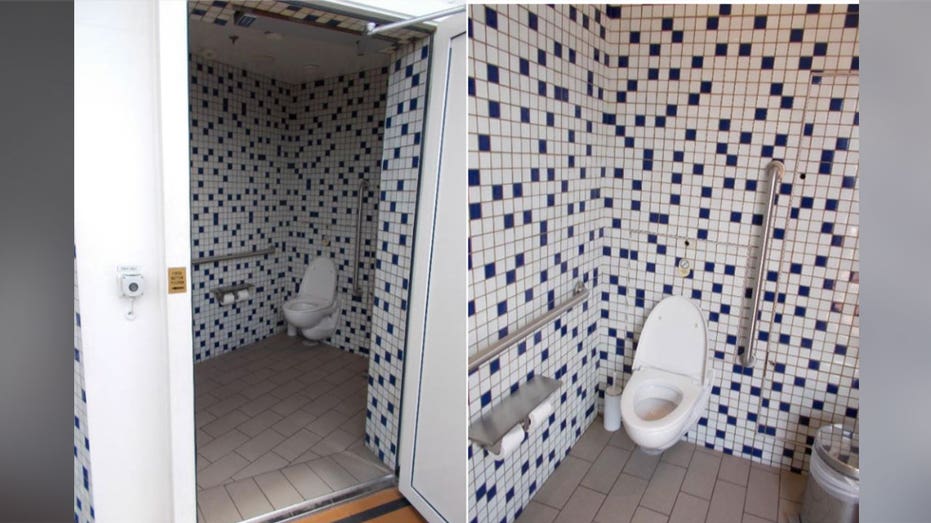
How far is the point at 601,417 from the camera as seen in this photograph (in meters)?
2.24

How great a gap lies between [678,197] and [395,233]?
1132 mm

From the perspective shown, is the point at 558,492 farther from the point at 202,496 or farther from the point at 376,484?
the point at 202,496

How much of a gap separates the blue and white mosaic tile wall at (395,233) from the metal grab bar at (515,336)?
0.41 meters

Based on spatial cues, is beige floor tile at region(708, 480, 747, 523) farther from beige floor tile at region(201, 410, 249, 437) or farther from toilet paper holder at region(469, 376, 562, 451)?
beige floor tile at region(201, 410, 249, 437)

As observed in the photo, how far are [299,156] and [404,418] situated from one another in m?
2.09

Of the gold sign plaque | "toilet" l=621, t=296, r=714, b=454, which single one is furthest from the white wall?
"toilet" l=621, t=296, r=714, b=454

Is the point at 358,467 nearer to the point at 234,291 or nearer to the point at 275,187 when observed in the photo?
the point at 234,291

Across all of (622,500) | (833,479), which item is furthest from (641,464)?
(833,479)

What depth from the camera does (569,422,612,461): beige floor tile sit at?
6.51 ft

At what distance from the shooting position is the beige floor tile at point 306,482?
1710 millimetres

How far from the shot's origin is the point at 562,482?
182 cm

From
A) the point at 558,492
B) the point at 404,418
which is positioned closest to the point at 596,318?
the point at 558,492

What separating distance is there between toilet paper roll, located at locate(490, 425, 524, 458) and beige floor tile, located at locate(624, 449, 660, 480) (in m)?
0.81

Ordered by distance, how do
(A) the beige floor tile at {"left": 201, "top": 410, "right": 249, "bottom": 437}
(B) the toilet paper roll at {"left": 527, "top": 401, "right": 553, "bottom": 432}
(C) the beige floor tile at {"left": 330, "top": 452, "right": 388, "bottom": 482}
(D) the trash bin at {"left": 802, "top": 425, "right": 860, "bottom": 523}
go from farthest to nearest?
(A) the beige floor tile at {"left": 201, "top": 410, "right": 249, "bottom": 437} < (C) the beige floor tile at {"left": 330, "top": 452, "right": 388, "bottom": 482} < (D) the trash bin at {"left": 802, "top": 425, "right": 860, "bottom": 523} < (B) the toilet paper roll at {"left": 527, "top": 401, "right": 553, "bottom": 432}
